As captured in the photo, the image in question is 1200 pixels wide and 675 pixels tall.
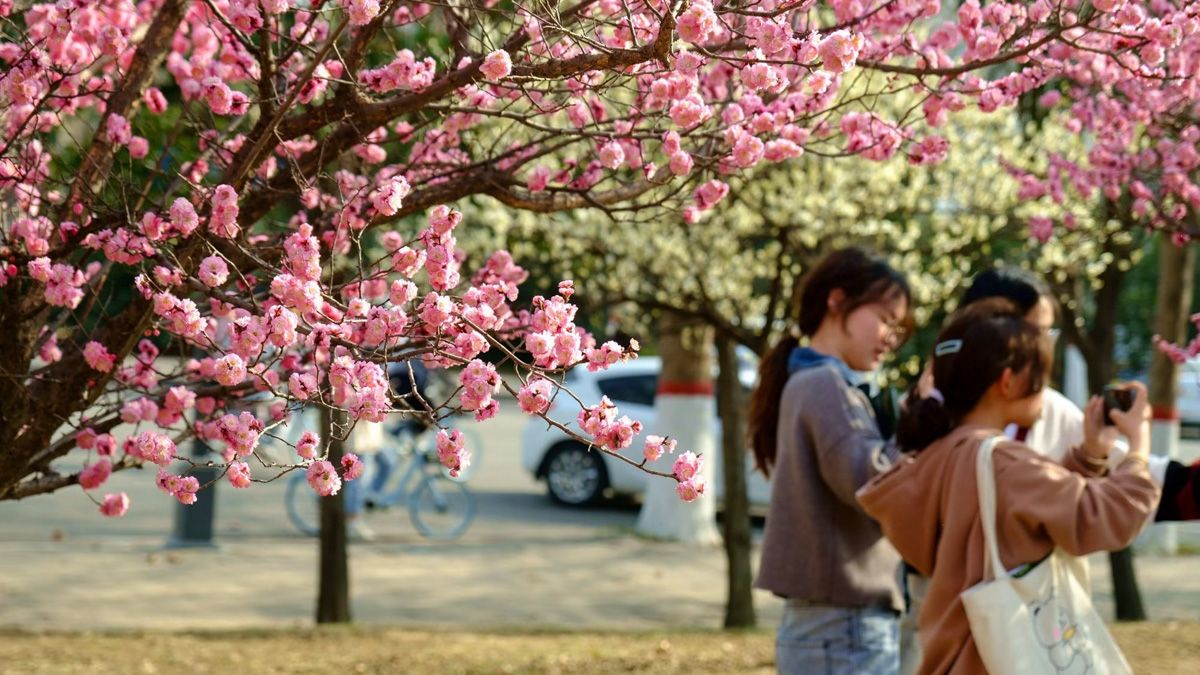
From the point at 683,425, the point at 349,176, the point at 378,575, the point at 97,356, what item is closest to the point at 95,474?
the point at 97,356

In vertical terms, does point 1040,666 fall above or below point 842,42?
below

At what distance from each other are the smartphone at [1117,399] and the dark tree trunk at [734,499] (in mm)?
4828

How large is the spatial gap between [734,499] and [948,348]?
4.95 m

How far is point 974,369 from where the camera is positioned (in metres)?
3.58

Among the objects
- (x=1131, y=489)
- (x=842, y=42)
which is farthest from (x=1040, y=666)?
(x=842, y=42)

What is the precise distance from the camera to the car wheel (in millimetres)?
15477

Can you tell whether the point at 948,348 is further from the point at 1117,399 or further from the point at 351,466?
the point at 351,466

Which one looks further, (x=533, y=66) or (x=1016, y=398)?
(x=1016, y=398)

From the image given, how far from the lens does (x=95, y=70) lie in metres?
4.94

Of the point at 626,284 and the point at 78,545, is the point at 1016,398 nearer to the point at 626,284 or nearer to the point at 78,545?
the point at 626,284

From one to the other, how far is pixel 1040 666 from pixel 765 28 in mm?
1437

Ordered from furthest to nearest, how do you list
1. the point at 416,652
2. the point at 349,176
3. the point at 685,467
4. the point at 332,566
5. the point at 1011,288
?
the point at 332,566, the point at 416,652, the point at 1011,288, the point at 349,176, the point at 685,467

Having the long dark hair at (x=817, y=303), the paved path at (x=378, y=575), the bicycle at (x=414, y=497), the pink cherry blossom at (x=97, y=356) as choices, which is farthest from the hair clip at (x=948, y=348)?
the bicycle at (x=414, y=497)

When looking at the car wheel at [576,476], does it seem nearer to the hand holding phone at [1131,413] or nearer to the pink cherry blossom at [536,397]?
the hand holding phone at [1131,413]
